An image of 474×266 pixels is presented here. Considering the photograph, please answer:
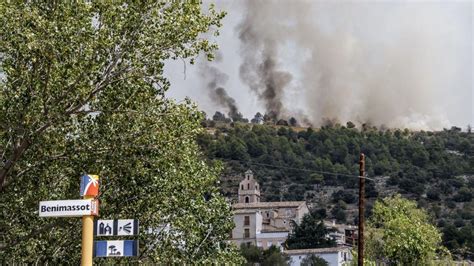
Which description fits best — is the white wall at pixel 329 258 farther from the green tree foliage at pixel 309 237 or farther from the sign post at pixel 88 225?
the sign post at pixel 88 225

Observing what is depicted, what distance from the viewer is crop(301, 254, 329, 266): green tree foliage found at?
115 metres

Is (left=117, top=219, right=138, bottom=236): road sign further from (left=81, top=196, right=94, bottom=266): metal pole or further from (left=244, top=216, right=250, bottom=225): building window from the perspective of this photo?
(left=244, top=216, right=250, bottom=225): building window

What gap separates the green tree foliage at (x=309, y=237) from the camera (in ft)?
446

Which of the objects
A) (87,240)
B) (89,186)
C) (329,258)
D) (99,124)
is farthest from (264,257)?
(87,240)

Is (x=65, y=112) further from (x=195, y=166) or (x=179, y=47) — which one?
(x=195, y=166)

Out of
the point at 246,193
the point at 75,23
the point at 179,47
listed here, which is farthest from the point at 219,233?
the point at 246,193

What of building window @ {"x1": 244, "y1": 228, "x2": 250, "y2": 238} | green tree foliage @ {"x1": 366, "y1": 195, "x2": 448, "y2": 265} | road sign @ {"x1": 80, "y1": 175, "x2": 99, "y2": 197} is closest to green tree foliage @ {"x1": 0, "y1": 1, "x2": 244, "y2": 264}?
road sign @ {"x1": 80, "y1": 175, "x2": 99, "y2": 197}

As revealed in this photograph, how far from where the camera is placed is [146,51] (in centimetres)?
2084

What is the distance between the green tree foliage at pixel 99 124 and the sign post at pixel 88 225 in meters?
5.02

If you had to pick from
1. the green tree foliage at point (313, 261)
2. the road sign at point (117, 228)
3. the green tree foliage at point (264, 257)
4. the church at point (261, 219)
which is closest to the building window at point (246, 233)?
the church at point (261, 219)

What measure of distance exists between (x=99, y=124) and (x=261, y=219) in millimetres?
133573

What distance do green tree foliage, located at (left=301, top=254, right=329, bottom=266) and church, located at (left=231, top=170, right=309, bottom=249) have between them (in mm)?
20514

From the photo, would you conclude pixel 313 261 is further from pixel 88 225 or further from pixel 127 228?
pixel 88 225

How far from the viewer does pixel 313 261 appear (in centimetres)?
11612
